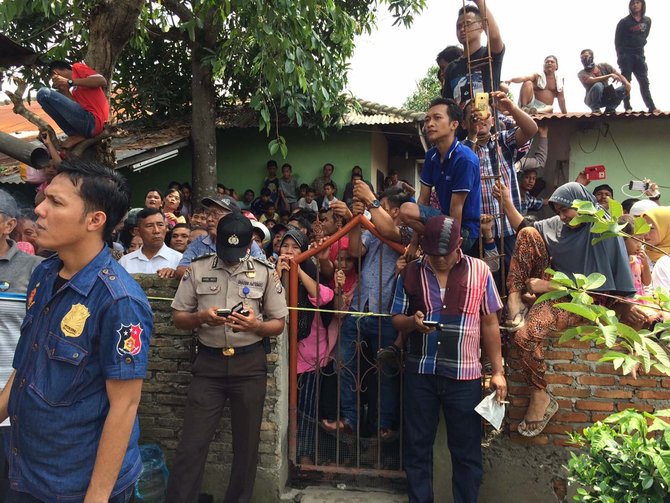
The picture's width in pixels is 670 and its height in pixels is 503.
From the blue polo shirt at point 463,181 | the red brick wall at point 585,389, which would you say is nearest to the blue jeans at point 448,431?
the red brick wall at point 585,389

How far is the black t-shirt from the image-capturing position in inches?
187

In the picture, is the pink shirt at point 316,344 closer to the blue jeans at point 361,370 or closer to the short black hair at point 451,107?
the blue jeans at point 361,370

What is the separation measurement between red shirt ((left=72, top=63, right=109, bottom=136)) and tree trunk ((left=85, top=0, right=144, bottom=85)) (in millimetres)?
125

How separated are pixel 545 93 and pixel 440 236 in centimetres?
689

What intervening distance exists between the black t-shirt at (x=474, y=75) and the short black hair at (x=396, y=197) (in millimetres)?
1059

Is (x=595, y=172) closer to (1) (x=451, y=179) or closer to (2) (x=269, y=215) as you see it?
(2) (x=269, y=215)

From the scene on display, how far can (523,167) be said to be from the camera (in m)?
7.87

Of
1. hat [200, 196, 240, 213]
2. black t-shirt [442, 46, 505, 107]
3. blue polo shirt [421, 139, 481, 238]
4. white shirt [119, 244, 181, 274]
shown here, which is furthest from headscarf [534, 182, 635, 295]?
white shirt [119, 244, 181, 274]

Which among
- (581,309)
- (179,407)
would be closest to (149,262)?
(179,407)

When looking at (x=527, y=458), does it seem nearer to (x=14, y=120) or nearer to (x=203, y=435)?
(x=203, y=435)

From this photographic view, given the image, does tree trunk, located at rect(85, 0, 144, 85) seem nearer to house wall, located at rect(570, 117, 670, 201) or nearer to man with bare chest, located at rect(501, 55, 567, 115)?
man with bare chest, located at rect(501, 55, 567, 115)

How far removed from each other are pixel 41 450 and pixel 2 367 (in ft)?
4.78

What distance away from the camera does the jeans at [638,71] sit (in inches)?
380

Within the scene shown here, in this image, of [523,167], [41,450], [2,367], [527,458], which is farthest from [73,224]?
[523,167]
